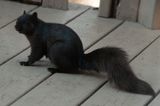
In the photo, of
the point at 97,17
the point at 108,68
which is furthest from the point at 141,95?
the point at 97,17

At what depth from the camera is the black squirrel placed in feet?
9.89

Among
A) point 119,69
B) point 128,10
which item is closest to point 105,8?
point 128,10

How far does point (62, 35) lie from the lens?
3145 millimetres

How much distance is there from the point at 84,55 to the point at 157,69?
44 centimetres

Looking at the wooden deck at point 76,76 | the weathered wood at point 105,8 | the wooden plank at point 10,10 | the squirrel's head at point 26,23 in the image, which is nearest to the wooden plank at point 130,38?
the wooden deck at point 76,76

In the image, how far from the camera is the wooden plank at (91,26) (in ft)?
12.1

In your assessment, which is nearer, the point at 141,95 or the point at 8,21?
the point at 141,95

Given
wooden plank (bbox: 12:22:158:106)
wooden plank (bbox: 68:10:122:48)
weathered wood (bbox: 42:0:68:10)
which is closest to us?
wooden plank (bbox: 12:22:158:106)

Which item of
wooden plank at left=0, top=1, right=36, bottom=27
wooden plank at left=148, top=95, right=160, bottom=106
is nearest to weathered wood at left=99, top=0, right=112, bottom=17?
wooden plank at left=0, top=1, right=36, bottom=27

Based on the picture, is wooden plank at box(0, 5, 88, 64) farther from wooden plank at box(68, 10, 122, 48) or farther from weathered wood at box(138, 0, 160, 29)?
weathered wood at box(138, 0, 160, 29)

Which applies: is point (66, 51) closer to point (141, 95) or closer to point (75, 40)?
point (75, 40)

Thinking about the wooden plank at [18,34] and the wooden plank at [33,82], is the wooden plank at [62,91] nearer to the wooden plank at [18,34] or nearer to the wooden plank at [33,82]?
the wooden plank at [33,82]

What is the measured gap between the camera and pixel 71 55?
3127 mm

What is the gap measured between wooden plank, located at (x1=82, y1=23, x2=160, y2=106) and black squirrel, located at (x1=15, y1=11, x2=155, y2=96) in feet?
0.16
